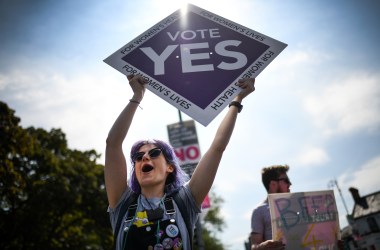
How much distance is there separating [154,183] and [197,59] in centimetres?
111

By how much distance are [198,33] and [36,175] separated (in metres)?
18.6

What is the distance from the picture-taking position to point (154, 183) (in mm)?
2033

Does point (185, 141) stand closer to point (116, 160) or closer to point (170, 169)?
point (170, 169)

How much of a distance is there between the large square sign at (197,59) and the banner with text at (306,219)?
1.08 meters

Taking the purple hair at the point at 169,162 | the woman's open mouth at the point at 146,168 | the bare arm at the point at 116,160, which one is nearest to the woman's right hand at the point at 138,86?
the bare arm at the point at 116,160

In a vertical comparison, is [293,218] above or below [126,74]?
below

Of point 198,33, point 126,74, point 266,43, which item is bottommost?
point 126,74

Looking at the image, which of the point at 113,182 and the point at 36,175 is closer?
the point at 113,182

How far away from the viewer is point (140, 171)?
2107 mm

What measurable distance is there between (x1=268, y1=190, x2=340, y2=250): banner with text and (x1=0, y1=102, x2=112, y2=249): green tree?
572 inches

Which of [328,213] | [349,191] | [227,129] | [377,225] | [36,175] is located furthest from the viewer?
[349,191]

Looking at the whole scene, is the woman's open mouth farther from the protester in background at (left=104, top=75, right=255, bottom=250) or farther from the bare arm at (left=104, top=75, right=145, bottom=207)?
the bare arm at (left=104, top=75, right=145, bottom=207)

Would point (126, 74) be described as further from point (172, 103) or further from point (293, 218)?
point (293, 218)

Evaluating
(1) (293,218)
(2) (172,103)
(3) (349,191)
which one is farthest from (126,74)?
(3) (349,191)
